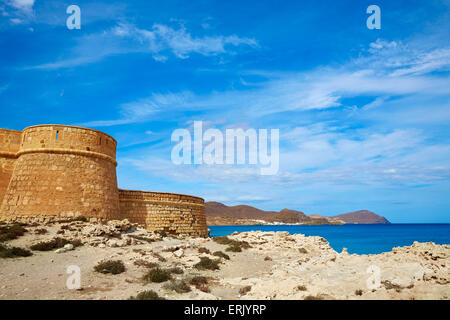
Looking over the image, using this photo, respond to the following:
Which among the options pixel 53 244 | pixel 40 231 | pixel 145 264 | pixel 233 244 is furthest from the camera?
pixel 233 244

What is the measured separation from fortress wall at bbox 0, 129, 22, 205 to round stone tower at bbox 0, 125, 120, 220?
0.54 meters

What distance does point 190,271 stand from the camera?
434 inches

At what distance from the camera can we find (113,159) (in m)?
18.5

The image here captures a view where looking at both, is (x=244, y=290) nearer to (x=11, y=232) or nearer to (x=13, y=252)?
(x=13, y=252)

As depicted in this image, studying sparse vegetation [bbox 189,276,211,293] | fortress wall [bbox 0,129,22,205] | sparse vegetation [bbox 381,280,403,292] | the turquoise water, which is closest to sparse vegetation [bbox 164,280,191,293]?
sparse vegetation [bbox 189,276,211,293]

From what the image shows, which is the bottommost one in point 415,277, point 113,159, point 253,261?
point 253,261

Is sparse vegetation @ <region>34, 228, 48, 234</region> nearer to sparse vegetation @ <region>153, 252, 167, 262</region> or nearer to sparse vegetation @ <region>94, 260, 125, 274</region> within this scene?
sparse vegetation @ <region>94, 260, 125, 274</region>

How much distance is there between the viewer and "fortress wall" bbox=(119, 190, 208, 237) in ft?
67.3

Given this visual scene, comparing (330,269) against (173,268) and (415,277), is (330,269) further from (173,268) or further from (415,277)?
(173,268)

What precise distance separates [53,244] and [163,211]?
36.1 feet

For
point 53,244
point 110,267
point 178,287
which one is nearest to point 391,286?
point 178,287
